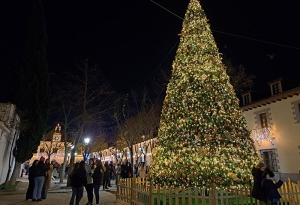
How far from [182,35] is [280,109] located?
12.5 meters

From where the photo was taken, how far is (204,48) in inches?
398

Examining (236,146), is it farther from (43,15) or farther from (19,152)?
(43,15)

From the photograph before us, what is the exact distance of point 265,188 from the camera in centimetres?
653

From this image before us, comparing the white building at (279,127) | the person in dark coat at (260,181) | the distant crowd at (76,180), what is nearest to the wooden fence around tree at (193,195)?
the person in dark coat at (260,181)

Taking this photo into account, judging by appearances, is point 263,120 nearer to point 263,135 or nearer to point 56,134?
point 263,135

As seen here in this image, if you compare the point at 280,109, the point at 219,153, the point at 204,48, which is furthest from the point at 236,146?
the point at 280,109

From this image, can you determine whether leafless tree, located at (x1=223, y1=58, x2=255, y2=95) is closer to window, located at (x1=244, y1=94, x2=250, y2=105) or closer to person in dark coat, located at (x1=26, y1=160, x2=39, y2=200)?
window, located at (x1=244, y1=94, x2=250, y2=105)

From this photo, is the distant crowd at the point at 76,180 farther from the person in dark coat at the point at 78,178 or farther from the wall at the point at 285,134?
the wall at the point at 285,134

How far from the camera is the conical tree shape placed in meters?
8.49

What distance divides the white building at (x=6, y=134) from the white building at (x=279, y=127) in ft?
60.4

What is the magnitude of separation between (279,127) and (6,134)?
63.7ft

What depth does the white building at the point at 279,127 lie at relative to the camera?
17.7 metres

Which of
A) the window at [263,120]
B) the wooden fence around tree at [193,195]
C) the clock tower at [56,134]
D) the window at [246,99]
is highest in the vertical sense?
the clock tower at [56,134]

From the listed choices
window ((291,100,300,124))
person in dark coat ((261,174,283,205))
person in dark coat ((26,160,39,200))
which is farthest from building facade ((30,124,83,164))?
person in dark coat ((261,174,283,205))
